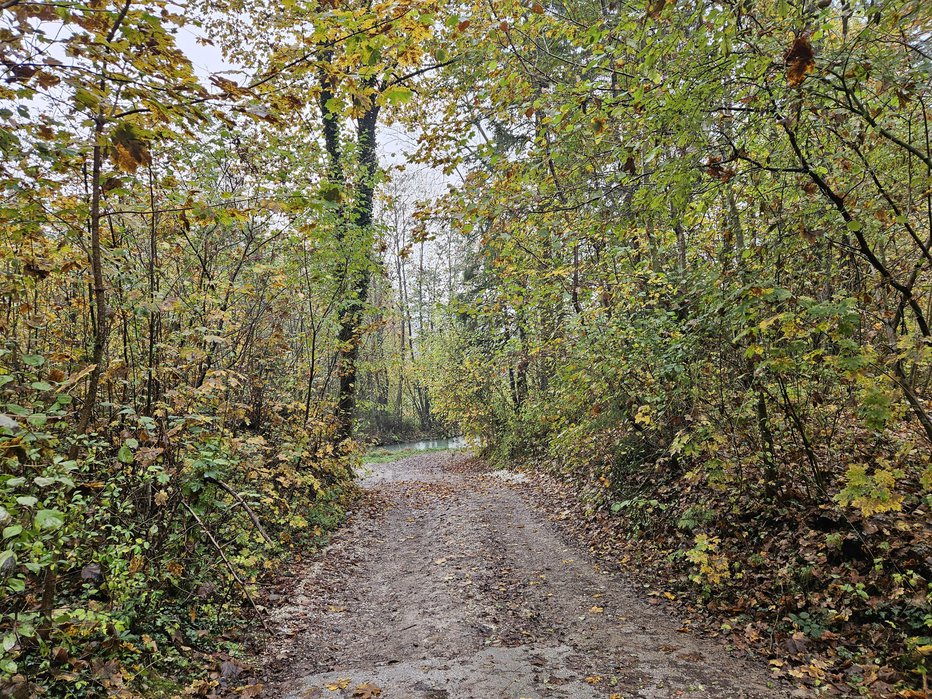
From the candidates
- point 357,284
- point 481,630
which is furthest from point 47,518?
point 357,284

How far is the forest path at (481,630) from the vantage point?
4.03m

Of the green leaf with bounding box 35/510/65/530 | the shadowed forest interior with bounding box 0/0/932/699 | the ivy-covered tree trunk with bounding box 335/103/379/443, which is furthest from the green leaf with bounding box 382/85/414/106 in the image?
the ivy-covered tree trunk with bounding box 335/103/379/443

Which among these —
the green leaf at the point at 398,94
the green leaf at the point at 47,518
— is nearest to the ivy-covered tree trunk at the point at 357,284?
the green leaf at the point at 398,94

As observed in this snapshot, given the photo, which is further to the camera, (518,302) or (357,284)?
(357,284)

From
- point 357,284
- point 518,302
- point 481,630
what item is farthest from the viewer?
point 357,284

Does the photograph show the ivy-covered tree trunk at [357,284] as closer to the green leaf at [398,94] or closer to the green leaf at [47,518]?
Answer: the green leaf at [398,94]

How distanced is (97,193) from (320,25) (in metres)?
1.86

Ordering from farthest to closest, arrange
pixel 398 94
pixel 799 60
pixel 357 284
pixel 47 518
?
pixel 357 284
pixel 799 60
pixel 398 94
pixel 47 518

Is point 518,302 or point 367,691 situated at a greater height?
point 518,302

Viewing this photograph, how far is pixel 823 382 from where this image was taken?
5.52 m

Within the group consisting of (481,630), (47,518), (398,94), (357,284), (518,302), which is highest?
(357,284)

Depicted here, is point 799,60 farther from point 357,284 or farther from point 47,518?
point 357,284

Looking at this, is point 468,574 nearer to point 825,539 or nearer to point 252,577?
point 252,577

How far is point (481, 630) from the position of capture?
16.5 feet
